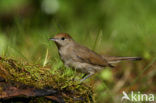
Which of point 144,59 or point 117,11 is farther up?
point 117,11

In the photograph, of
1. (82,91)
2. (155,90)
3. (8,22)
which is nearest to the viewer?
(82,91)

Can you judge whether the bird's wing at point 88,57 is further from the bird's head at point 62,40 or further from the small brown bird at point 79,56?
the bird's head at point 62,40

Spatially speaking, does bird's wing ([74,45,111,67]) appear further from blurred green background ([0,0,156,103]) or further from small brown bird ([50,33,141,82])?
blurred green background ([0,0,156,103])

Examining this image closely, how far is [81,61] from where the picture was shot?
16.1 ft

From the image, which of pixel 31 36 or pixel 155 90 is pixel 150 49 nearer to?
pixel 155 90

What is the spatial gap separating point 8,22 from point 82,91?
26.0 feet

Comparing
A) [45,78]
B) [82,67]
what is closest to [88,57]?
[82,67]

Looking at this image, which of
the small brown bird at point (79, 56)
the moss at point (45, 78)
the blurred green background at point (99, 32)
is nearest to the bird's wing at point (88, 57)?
the small brown bird at point (79, 56)

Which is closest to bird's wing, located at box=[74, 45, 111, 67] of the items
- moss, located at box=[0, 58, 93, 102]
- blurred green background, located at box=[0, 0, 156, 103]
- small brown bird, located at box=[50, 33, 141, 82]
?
small brown bird, located at box=[50, 33, 141, 82]

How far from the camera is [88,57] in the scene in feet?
16.4

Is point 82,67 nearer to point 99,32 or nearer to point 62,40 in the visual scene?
point 62,40

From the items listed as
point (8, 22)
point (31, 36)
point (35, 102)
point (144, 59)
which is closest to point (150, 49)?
point (144, 59)

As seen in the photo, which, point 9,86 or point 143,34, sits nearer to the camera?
point 9,86

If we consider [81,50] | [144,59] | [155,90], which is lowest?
[155,90]
